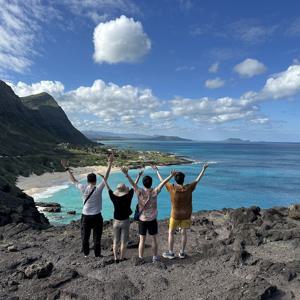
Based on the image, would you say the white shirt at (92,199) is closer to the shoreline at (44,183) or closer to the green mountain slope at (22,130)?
the shoreline at (44,183)

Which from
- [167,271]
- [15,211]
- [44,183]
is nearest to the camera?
[167,271]

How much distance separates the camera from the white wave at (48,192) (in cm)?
5138

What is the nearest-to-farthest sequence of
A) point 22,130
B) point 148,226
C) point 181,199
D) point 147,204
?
point 147,204 → point 148,226 → point 181,199 → point 22,130

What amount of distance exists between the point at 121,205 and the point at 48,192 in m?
47.5

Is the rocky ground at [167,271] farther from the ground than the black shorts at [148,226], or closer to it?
closer to it

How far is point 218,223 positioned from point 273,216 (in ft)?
8.93

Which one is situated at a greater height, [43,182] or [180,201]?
[180,201]

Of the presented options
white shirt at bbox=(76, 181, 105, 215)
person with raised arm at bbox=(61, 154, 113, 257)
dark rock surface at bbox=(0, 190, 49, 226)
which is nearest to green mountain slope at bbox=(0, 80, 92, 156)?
dark rock surface at bbox=(0, 190, 49, 226)

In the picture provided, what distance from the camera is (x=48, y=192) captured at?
55.5m

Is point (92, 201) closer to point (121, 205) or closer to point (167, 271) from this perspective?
point (121, 205)

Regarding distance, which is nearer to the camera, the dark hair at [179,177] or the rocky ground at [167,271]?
the rocky ground at [167,271]

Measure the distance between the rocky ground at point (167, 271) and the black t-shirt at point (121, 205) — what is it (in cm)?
162

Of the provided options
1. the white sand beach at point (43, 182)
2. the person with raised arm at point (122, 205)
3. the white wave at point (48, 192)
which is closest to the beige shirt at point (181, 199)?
the person with raised arm at point (122, 205)

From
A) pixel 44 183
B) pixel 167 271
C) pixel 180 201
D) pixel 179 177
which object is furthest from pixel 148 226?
pixel 44 183
